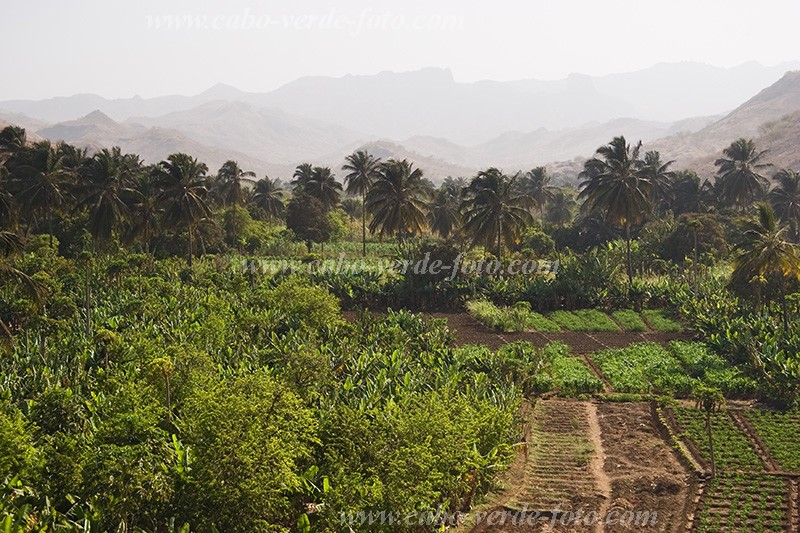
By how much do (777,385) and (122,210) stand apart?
45449 mm

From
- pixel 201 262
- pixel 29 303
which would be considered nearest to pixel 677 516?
pixel 29 303

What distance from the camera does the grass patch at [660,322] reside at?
4209 cm

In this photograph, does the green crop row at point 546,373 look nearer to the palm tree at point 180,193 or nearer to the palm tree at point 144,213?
the palm tree at point 180,193

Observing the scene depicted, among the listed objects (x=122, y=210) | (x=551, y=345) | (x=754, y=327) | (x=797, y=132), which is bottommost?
(x=551, y=345)

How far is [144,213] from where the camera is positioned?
53.7 metres

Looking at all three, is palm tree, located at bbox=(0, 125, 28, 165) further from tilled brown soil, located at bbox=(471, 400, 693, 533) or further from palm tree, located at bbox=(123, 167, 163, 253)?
tilled brown soil, located at bbox=(471, 400, 693, 533)

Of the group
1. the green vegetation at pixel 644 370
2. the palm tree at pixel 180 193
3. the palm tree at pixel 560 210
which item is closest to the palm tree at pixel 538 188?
the palm tree at pixel 560 210

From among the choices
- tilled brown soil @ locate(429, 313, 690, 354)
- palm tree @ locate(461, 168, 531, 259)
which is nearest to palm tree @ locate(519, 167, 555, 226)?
palm tree @ locate(461, 168, 531, 259)

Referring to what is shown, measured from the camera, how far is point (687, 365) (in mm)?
33406

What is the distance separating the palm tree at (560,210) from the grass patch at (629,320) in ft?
167

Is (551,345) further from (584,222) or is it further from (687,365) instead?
(584,222)

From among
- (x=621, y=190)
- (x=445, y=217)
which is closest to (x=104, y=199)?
(x=445, y=217)

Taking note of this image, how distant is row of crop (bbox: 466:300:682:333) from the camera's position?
42969 mm

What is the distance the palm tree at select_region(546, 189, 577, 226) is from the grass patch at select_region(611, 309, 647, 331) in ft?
167
